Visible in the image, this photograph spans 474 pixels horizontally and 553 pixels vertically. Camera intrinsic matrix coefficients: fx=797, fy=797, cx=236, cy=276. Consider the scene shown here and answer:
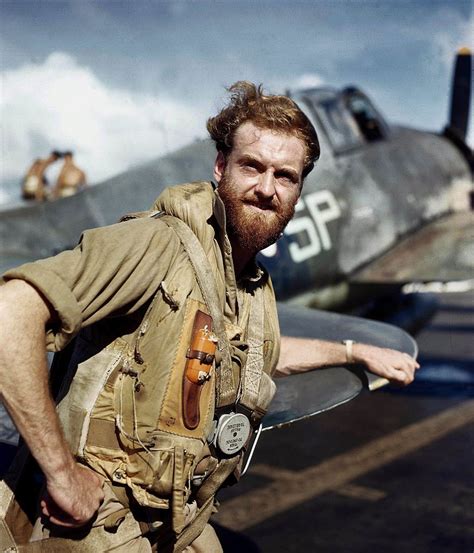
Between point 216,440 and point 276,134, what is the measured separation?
39.4 inches

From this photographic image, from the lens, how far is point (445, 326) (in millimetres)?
13328

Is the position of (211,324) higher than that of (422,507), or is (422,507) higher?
(211,324)

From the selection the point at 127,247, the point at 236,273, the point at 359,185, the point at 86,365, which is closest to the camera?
the point at 127,247

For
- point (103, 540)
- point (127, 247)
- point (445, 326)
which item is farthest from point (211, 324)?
point (445, 326)

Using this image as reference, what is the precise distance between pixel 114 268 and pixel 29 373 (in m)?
0.36

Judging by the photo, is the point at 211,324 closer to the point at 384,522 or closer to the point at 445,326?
the point at 384,522

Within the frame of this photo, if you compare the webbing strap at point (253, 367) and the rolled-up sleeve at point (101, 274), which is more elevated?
the rolled-up sleeve at point (101, 274)

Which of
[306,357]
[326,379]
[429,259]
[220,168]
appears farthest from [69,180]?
[220,168]

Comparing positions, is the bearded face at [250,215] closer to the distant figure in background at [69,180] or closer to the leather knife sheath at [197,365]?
the leather knife sheath at [197,365]

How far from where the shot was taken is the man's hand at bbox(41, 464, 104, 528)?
2129mm

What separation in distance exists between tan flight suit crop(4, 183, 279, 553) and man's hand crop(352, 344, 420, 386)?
1.84ft

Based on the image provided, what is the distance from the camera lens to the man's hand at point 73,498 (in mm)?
2129

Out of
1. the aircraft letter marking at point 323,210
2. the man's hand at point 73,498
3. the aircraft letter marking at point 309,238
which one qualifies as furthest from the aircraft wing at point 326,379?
the aircraft letter marking at point 323,210

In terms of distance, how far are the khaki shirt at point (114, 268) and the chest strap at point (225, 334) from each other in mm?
47
